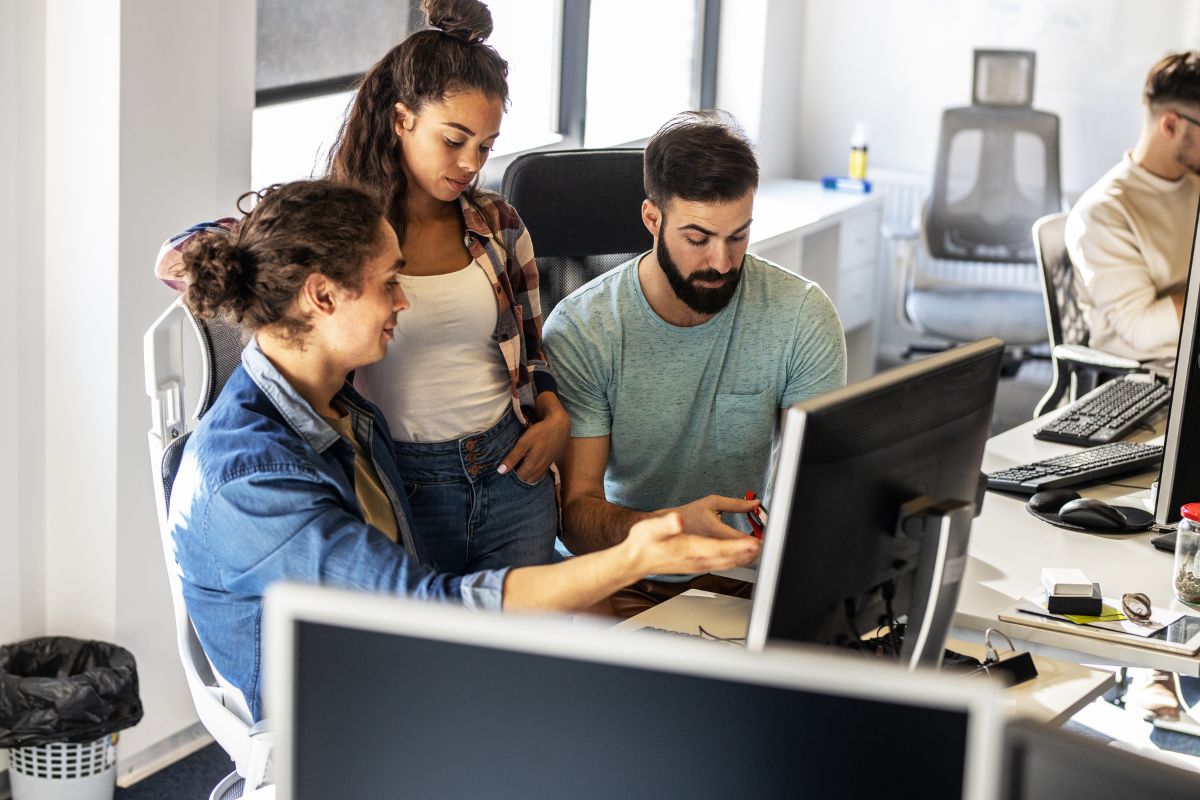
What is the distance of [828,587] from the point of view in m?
1.45

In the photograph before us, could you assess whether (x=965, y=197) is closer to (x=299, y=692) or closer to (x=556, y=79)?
(x=556, y=79)

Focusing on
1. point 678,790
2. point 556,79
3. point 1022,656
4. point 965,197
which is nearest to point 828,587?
Answer: point 1022,656

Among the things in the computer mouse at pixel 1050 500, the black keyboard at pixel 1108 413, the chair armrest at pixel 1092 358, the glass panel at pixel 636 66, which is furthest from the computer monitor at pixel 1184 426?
Result: the glass panel at pixel 636 66

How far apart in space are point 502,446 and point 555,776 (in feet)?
4.31

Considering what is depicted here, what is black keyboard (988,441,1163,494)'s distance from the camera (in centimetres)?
241

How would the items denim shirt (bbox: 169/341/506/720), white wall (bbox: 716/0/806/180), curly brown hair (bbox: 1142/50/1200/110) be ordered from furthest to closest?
white wall (bbox: 716/0/806/180)
curly brown hair (bbox: 1142/50/1200/110)
denim shirt (bbox: 169/341/506/720)

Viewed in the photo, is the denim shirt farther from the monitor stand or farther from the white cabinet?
the white cabinet

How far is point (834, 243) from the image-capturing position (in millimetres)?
5094

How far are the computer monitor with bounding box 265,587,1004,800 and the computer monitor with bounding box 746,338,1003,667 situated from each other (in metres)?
0.47

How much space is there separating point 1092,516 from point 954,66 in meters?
3.69

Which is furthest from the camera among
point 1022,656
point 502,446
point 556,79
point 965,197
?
point 965,197

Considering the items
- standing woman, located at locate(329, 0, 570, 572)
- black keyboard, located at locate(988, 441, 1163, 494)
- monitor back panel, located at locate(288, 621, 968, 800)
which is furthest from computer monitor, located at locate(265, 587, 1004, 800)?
black keyboard, located at locate(988, 441, 1163, 494)

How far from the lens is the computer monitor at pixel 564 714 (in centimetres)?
78

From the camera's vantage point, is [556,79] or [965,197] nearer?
[556,79]
